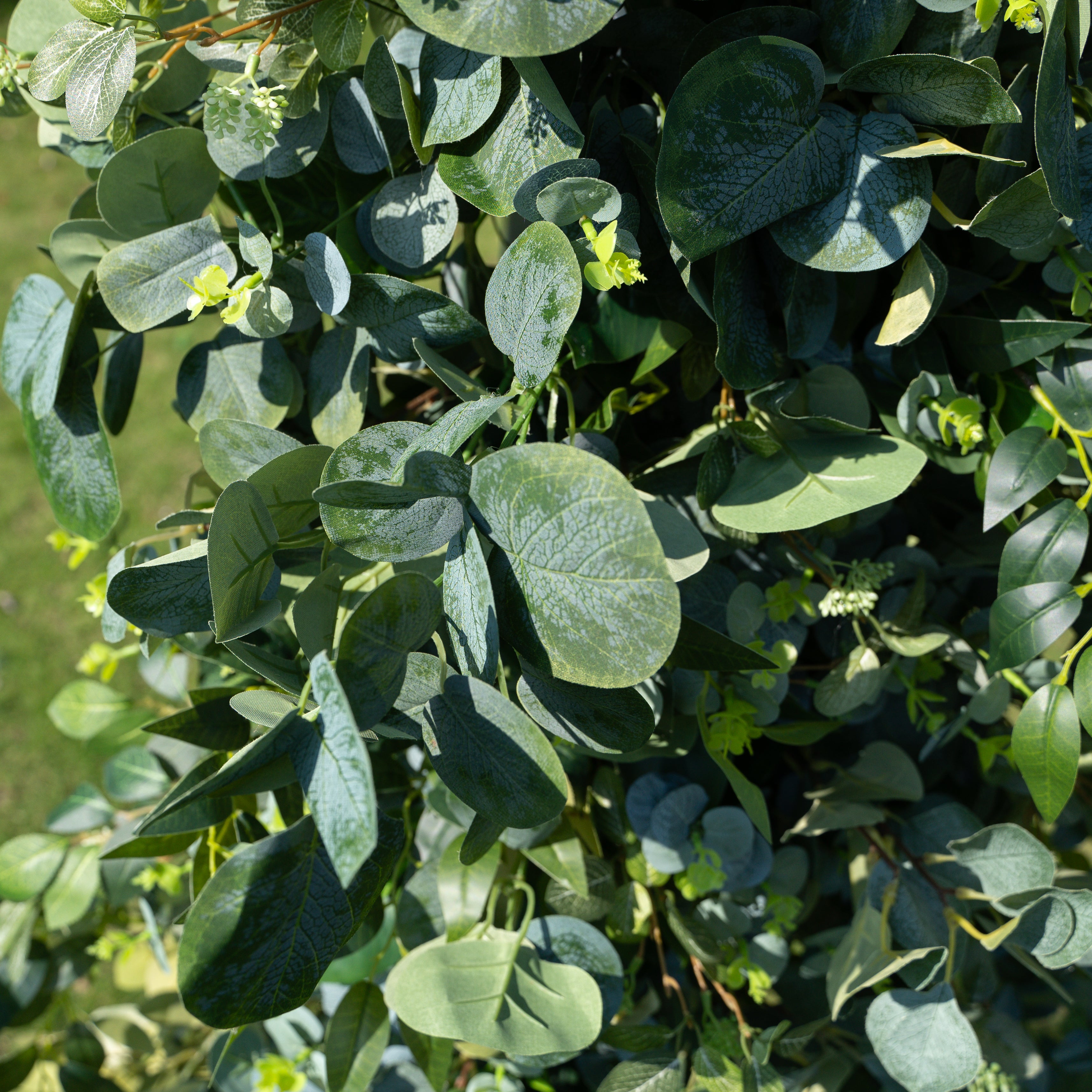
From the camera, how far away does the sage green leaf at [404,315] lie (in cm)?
38

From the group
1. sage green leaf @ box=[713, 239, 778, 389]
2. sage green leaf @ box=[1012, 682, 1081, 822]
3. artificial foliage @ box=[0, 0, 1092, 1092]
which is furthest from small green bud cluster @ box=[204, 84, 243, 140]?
sage green leaf @ box=[1012, 682, 1081, 822]

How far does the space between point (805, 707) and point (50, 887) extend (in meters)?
0.63

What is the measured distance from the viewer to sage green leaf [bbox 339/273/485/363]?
0.38 m

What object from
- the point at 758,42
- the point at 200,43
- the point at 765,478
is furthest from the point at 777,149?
the point at 200,43

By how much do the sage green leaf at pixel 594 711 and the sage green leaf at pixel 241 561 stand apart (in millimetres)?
116

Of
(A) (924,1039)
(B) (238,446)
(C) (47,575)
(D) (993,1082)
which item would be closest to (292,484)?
(B) (238,446)

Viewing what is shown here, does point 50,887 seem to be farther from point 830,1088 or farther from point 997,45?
point 997,45

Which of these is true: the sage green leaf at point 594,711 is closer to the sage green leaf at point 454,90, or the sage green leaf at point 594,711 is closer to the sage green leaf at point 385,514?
the sage green leaf at point 385,514

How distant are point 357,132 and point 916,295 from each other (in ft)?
0.89

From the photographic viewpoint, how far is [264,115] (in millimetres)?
357

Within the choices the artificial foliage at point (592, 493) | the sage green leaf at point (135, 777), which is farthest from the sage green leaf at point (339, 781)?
the sage green leaf at point (135, 777)

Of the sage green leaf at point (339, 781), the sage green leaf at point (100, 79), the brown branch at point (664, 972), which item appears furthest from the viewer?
the brown branch at point (664, 972)

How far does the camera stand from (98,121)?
1.16ft

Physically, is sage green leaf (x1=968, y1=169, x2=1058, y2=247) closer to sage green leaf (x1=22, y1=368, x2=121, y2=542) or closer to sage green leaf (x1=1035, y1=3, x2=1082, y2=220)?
sage green leaf (x1=1035, y1=3, x2=1082, y2=220)
